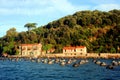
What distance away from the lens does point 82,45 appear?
184125 millimetres

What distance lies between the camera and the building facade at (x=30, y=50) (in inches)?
7354

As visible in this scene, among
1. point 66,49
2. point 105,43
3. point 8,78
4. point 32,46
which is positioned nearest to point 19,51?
point 32,46

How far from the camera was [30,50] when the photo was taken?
18738 centimetres

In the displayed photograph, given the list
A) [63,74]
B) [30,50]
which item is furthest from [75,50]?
[63,74]

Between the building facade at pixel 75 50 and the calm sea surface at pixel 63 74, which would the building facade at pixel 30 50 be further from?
the calm sea surface at pixel 63 74

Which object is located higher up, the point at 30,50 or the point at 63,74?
the point at 30,50

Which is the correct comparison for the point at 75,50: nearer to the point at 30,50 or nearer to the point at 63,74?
the point at 30,50

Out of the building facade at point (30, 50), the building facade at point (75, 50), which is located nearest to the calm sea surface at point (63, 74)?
the building facade at point (75, 50)

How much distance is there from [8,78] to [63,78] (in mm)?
10856

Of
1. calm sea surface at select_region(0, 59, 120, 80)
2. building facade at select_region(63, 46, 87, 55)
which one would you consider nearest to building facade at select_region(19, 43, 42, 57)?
building facade at select_region(63, 46, 87, 55)

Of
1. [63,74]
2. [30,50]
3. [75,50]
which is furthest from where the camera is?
[30,50]

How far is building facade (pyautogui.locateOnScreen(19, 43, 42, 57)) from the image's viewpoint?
187 meters

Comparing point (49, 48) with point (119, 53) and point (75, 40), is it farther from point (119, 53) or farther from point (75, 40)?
point (119, 53)

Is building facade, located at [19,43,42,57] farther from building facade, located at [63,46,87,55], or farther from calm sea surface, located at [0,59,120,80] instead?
calm sea surface, located at [0,59,120,80]
